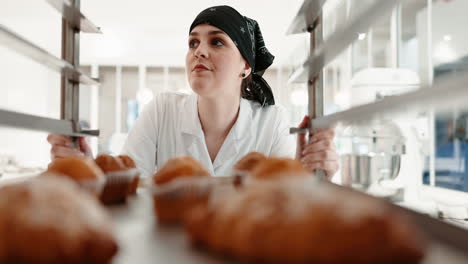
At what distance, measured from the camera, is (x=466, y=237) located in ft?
1.16

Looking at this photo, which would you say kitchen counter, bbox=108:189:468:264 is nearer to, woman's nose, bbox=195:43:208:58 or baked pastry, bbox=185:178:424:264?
baked pastry, bbox=185:178:424:264

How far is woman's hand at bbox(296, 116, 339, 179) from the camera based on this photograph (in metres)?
1.10

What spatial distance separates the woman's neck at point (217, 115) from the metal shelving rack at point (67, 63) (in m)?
0.78

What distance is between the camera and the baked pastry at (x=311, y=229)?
11.0 inches

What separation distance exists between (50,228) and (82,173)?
25cm

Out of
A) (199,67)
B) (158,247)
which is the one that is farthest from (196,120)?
(158,247)

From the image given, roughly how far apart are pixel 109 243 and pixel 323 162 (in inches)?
34.2

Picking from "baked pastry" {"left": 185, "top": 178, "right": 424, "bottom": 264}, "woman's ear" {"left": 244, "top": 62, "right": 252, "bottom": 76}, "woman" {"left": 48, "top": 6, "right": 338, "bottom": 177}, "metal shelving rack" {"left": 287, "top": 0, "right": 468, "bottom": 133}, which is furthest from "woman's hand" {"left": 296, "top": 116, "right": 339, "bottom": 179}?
"woman's ear" {"left": 244, "top": 62, "right": 252, "bottom": 76}

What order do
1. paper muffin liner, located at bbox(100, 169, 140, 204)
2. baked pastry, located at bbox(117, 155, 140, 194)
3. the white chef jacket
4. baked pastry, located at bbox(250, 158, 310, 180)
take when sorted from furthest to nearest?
the white chef jacket → baked pastry, located at bbox(117, 155, 140, 194) → paper muffin liner, located at bbox(100, 169, 140, 204) → baked pastry, located at bbox(250, 158, 310, 180)

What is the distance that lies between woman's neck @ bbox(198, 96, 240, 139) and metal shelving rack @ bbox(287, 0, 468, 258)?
0.82m

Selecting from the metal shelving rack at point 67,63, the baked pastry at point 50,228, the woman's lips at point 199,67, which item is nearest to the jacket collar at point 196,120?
the woman's lips at point 199,67

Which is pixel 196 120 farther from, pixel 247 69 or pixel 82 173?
pixel 82 173

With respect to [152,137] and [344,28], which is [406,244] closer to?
[344,28]

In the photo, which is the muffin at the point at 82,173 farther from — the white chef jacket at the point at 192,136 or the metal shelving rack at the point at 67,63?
the white chef jacket at the point at 192,136
